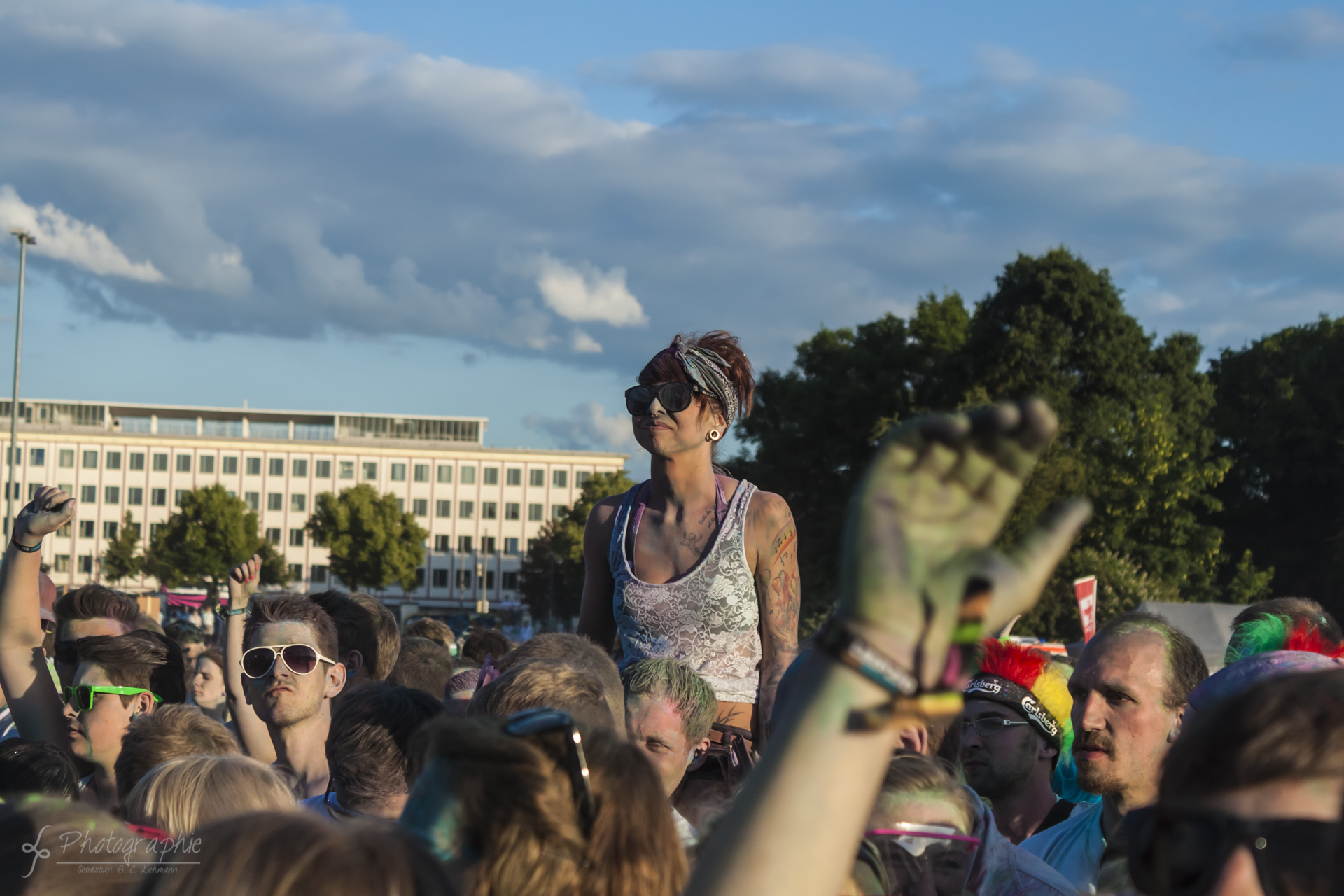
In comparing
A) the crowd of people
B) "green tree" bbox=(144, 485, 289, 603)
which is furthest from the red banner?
"green tree" bbox=(144, 485, 289, 603)

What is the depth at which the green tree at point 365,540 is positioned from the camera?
8619 centimetres

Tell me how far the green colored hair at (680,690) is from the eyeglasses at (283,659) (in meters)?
→ 1.51

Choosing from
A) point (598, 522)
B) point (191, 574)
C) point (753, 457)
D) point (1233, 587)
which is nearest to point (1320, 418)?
point (1233, 587)

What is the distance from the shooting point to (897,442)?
3.84ft

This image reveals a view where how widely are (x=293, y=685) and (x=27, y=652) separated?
0.90 m

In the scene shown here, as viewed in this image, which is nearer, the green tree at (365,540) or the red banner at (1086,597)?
the red banner at (1086,597)

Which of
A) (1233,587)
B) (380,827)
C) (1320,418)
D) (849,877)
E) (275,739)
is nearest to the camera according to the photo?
(380,827)

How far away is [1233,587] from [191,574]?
69345mm

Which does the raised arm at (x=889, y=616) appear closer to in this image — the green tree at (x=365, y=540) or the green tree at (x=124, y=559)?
the green tree at (x=365, y=540)

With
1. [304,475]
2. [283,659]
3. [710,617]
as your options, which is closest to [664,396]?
[710,617]

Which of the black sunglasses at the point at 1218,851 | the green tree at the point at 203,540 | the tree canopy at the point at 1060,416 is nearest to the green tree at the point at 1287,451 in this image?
the tree canopy at the point at 1060,416

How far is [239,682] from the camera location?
4855mm

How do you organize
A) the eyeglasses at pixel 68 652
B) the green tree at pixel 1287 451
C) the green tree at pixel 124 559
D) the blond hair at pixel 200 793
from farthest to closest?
the green tree at pixel 124 559
the green tree at pixel 1287 451
the eyeglasses at pixel 68 652
the blond hair at pixel 200 793

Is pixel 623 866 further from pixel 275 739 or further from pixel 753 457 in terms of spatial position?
pixel 753 457
